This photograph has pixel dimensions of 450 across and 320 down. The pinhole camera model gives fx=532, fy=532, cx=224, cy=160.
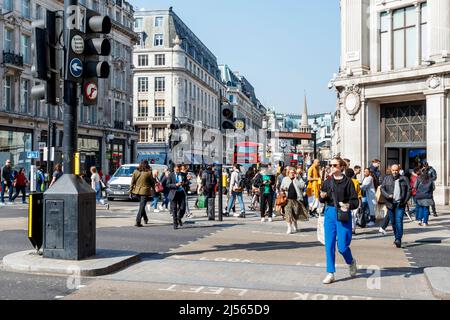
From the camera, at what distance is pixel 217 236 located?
42.7 feet

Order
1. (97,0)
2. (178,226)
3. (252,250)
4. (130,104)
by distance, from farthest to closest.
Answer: (130,104) < (97,0) < (178,226) < (252,250)

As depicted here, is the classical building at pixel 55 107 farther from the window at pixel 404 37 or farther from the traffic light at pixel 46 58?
the traffic light at pixel 46 58

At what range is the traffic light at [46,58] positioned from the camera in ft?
26.4

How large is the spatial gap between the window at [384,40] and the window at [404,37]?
330 mm

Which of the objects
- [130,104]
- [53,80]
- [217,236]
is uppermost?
[130,104]

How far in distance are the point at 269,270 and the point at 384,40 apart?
19.3m

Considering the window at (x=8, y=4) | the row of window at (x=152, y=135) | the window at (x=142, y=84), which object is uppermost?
the window at (x=142, y=84)

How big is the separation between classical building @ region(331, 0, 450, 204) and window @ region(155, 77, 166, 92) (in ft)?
181

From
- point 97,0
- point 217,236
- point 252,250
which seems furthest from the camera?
point 97,0

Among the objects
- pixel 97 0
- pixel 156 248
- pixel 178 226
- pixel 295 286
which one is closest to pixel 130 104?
pixel 97 0

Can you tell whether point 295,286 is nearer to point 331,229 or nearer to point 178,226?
point 331,229

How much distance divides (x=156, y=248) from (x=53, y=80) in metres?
4.09

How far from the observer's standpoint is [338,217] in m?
7.48

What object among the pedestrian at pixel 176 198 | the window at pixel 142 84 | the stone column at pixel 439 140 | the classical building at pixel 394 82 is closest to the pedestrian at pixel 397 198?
the pedestrian at pixel 176 198
